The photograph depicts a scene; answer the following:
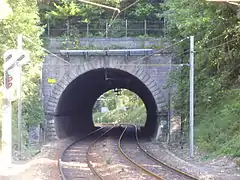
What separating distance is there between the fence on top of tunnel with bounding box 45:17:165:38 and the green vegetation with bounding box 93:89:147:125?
30.5 metres

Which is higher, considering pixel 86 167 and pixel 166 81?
pixel 166 81

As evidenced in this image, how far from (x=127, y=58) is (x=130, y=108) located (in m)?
47.1

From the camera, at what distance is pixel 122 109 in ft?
232

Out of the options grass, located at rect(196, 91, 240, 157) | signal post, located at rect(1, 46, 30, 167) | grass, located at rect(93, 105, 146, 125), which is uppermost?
signal post, located at rect(1, 46, 30, 167)

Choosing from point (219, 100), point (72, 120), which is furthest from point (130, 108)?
point (219, 100)

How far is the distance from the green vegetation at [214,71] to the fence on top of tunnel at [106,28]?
153 inches

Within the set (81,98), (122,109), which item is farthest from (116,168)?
(122,109)

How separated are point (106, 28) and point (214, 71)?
25.6 feet

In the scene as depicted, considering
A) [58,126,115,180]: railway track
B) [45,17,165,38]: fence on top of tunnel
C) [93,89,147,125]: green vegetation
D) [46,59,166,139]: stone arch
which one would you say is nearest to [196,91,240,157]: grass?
[46,59,166,139]: stone arch

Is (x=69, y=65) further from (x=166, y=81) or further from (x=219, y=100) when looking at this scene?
(x=219, y=100)

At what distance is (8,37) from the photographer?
57.3 feet

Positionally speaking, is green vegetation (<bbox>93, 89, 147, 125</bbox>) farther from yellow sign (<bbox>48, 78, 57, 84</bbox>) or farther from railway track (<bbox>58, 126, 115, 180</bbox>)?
A: railway track (<bbox>58, 126, 115, 180</bbox>)

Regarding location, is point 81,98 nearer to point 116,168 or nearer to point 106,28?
point 106,28

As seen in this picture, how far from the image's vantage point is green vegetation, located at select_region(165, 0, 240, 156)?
1432cm
